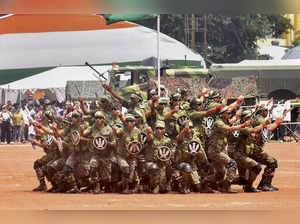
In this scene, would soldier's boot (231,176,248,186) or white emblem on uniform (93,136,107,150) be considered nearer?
white emblem on uniform (93,136,107,150)

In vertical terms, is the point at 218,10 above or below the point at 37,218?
above

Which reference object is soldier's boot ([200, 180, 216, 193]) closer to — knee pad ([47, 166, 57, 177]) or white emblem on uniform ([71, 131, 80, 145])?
white emblem on uniform ([71, 131, 80, 145])

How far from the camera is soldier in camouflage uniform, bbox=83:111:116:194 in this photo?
40.0ft

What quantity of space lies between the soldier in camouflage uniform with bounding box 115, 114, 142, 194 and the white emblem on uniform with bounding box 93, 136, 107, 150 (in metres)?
0.25

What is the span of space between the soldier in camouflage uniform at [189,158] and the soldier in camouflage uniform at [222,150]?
0.16 metres

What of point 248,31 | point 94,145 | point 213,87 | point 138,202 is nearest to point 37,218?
point 138,202

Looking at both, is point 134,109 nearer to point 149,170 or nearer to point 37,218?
point 149,170

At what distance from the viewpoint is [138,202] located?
1095 cm

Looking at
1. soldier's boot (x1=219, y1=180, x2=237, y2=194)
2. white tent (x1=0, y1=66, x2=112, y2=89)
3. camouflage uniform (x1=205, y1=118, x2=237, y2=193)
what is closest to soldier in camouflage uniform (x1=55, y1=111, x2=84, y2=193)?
camouflage uniform (x1=205, y1=118, x2=237, y2=193)

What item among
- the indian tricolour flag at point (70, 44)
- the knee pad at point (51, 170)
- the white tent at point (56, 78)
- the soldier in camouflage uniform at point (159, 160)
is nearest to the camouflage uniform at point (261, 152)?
the soldier in camouflage uniform at point (159, 160)

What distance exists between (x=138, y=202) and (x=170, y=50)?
97.0ft

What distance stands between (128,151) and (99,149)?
0.40 metres

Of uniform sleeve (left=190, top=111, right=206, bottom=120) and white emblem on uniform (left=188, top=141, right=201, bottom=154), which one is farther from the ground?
uniform sleeve (left=190, top=111, right=206, bottom=120)

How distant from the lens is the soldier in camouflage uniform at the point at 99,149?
480 inches
